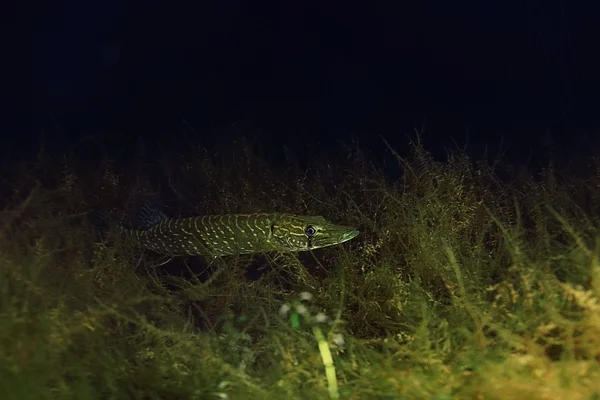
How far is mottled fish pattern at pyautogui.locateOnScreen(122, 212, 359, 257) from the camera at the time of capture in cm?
427

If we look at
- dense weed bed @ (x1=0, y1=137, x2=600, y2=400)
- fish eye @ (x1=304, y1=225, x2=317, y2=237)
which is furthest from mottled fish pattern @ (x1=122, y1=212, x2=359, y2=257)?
dense weed bed @ (x1=0, y1=137, x2=600, y2=400)

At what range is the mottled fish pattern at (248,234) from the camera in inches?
168

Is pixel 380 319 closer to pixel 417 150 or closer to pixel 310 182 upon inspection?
pixel 417 150

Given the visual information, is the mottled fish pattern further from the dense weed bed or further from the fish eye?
the dense weed bed

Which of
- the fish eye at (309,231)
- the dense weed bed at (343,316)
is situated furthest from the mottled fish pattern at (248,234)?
the dense weed bed at (343,316)

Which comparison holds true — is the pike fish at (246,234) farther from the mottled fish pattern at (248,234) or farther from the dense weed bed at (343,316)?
the dense weed bed at (343,316)

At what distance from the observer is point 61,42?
1016 centimetres

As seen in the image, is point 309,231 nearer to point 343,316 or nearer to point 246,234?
point 246,234

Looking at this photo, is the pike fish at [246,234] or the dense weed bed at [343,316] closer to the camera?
the dense weed bed at [343,316]

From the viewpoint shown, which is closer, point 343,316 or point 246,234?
point 343,316

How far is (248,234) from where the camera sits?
4348 mm

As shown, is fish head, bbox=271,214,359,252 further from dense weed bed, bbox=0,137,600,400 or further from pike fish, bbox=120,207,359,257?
dense weed bed, bbox=0,137,600,400

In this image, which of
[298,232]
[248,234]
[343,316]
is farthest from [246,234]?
[343,316]

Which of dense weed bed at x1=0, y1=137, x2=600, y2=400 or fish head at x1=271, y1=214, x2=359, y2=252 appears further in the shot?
fish head at x1=271, y1=214, x2=359, y2=252
